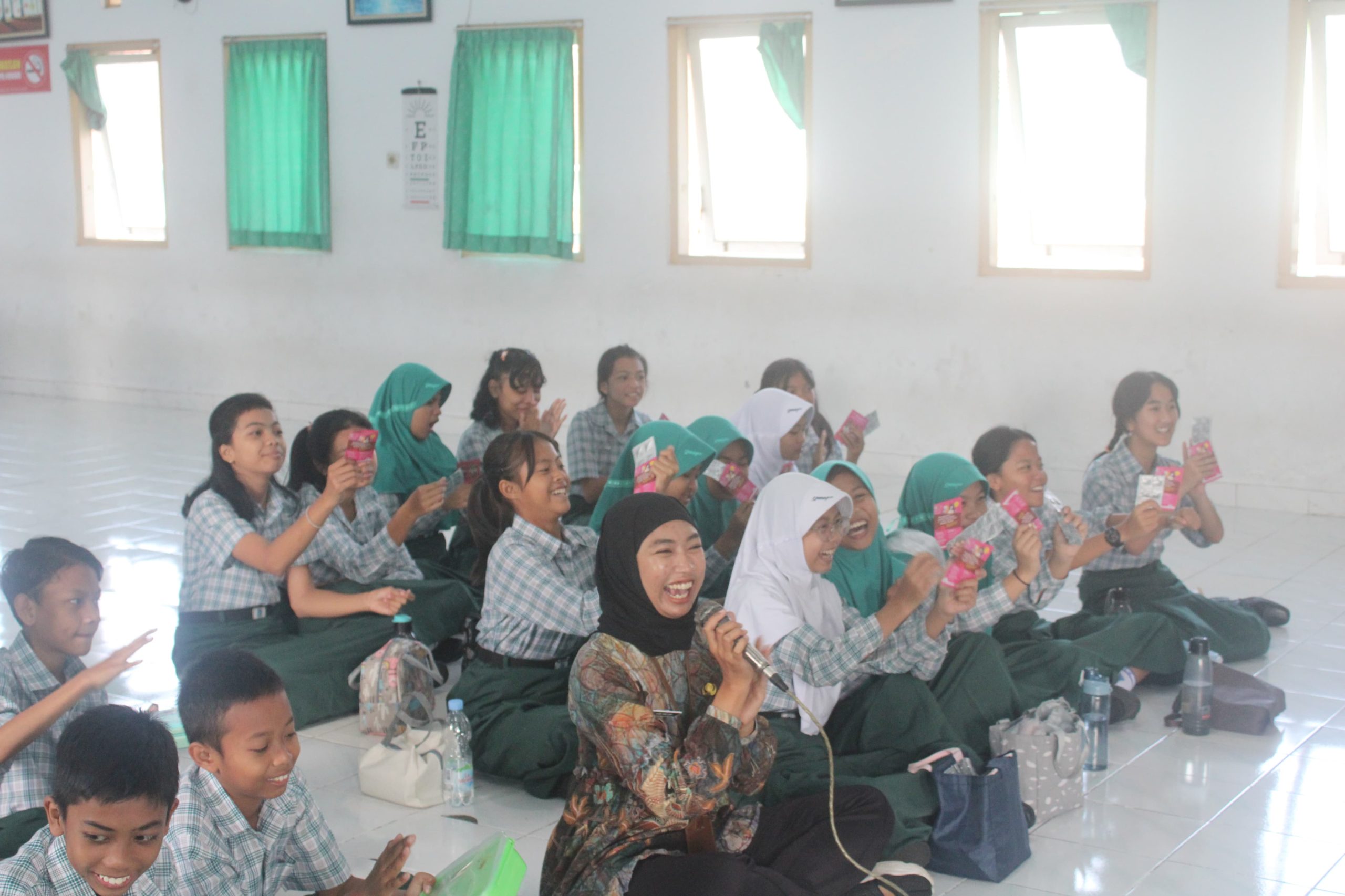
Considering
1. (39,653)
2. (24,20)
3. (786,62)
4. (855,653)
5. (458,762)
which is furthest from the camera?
(24,20)

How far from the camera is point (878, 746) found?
3377mm

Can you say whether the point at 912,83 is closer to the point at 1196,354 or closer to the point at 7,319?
the point at 1196,354

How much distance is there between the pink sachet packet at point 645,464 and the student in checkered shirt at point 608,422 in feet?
3.74

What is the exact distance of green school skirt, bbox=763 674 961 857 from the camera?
3.13 metres

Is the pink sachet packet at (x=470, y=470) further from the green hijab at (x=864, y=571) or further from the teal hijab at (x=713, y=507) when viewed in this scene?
the green hijab at (x=864, y=571)

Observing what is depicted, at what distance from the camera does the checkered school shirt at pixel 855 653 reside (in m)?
3.19

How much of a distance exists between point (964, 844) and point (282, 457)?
6.86ft

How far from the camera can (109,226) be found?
10.6m

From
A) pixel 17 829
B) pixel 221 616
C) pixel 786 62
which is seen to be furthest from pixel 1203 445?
pixel 786 62

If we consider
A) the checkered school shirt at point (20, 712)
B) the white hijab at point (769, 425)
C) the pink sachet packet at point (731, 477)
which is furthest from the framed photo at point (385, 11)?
the checkered school shirt at point (20, 712)

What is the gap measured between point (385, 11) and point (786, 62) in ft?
9.06

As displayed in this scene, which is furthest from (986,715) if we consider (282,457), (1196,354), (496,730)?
(1196,354)

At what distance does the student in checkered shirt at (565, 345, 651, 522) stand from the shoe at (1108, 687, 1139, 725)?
2251 millimetres

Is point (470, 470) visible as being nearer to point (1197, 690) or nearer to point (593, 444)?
point (593, 444)
